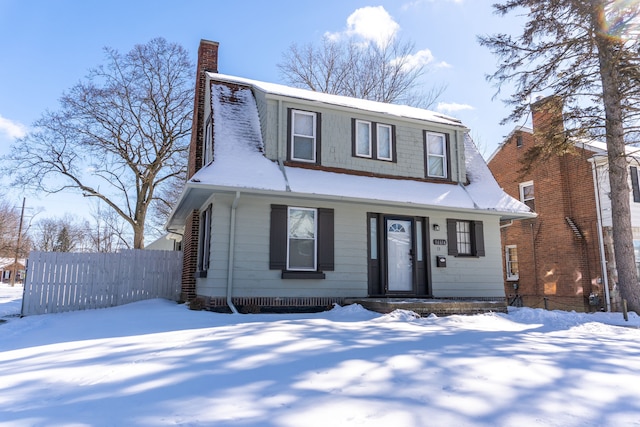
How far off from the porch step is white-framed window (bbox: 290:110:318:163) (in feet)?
11.9

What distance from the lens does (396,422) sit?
2.64 metres

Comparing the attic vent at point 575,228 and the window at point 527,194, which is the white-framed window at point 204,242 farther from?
the window at point 527,194

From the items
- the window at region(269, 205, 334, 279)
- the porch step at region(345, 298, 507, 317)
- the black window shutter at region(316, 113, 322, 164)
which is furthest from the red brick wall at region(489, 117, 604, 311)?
the window at region(269, 205, 334, 279)

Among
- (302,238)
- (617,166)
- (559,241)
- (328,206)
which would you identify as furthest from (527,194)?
(302,238)

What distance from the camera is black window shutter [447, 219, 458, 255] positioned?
1068 cm

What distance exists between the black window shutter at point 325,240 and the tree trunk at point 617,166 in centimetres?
685

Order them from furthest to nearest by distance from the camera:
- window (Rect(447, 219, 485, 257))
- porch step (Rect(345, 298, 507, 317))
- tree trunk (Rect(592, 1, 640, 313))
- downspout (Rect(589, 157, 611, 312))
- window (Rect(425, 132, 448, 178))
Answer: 1. downspout (Rect(589, 157, 611, 312))
2. window (Rect(425, 132, 448, 178))
3. window (Rect(447, 219, 485, 257))
4. tree trunk (Rect(592, 1, 640, 313))
5. porch step (Rect(345, 298, 507, 317))

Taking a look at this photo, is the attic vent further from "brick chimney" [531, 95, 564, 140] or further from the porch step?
the porch step

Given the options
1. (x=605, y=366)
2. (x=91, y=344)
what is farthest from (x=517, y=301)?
(x=91, y=344)

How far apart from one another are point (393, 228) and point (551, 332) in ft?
14.6

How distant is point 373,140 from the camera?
10789 millimetres

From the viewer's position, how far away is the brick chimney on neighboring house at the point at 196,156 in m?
10.9

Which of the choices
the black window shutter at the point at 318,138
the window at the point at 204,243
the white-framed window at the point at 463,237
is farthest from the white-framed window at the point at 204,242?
the white-framed window at the point at 463,237

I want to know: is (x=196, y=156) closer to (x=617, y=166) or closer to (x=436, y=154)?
(x=436, y=154)
